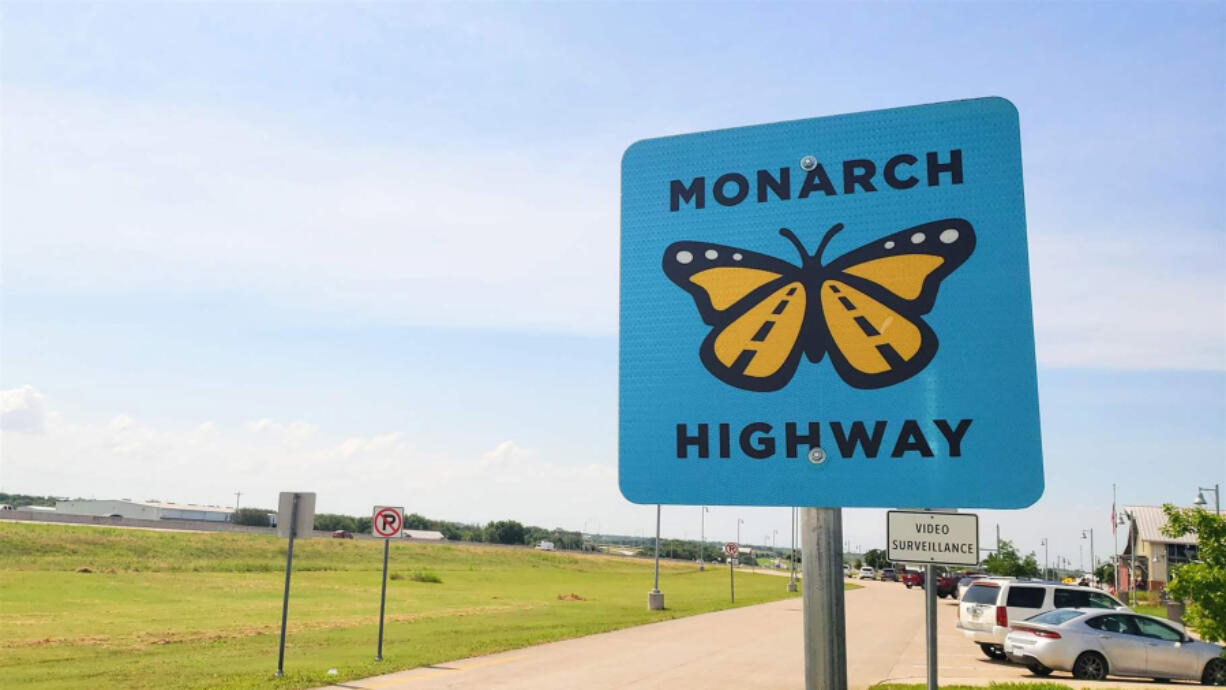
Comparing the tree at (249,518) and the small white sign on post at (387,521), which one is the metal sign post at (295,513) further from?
the tree at (249,518)

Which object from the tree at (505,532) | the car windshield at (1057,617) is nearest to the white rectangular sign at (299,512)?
the car windshield at (1057,617)

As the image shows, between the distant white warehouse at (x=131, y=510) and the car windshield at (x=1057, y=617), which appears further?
the distant white warehouse at (x=131, y=510)

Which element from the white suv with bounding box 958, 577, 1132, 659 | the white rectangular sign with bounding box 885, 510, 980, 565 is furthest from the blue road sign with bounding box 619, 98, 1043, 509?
the white suv with bounding box 958, 577, 1132, 659

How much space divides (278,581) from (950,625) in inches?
1346

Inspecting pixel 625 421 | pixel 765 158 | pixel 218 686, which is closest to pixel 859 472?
pixel 625 421

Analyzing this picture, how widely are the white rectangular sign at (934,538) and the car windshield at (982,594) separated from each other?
1998 centimetres

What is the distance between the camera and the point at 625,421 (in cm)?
340

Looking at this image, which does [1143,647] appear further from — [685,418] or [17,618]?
[17,618]

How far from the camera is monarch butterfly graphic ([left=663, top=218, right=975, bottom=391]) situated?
3039 millimetres

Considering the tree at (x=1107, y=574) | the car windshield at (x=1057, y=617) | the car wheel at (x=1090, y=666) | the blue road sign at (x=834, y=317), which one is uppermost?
the blue road sign at (x=834, y=317)

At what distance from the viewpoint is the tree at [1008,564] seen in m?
91.9

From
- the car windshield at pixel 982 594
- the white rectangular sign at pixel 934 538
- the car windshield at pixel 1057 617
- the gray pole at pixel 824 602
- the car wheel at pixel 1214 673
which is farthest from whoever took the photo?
the car windshield at pixel 982 594

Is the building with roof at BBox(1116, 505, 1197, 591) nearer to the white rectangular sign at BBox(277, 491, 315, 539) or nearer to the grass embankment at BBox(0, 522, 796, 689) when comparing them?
the grass embankment at BBox(0, 522, 796, 689)

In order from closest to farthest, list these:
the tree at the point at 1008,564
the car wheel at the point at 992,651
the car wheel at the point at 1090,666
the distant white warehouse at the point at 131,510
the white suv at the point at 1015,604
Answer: the car wheel at the point at 1090,666 → the white suv at the point at 1015,604 → the car wheel at the point at 992,651 → the tree at the point at 1008,564 → the distant white warehouse at the point at 131,510
